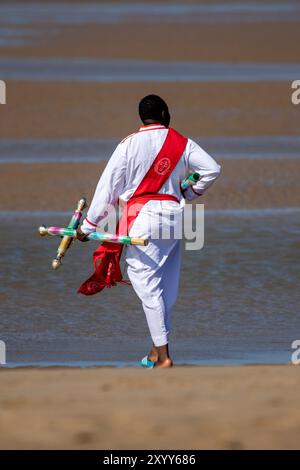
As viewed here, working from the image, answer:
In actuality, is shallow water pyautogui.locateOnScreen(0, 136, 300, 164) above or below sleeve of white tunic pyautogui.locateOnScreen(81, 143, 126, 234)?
above

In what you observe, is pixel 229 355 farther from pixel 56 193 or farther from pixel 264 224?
pixel 56 193

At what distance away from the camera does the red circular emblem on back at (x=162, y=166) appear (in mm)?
7930

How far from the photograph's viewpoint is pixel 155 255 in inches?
317

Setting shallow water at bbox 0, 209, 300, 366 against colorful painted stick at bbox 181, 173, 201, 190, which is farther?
shallow water at bbox 0, 209, 300, 366

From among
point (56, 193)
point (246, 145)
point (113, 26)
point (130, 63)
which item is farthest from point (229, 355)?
point (113, 26)

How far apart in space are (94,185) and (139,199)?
7.29 m

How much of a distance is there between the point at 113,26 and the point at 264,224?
16.7 metres

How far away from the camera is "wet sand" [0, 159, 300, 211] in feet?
47.6

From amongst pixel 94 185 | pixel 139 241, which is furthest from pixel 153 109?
pixel 94 185

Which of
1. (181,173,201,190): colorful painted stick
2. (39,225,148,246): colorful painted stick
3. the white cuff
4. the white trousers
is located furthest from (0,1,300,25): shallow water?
(39,225,148,246): colorful painted stick

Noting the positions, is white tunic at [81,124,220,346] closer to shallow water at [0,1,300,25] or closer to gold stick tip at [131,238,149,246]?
gold stick tip at [131,238,149,246]

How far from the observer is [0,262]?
467 inches

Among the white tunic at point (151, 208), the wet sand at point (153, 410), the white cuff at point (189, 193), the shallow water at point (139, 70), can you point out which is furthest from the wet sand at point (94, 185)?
the wet sand at point (153, 410)

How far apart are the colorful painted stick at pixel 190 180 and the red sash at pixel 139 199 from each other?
10 cm
